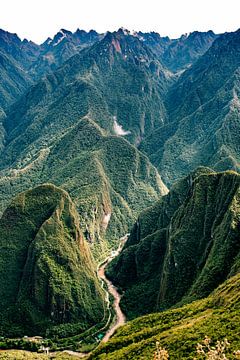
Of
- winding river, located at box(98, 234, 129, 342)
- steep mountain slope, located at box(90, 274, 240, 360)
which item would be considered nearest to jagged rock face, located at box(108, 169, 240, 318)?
winding river, located at box(98, 234, 129, 342)

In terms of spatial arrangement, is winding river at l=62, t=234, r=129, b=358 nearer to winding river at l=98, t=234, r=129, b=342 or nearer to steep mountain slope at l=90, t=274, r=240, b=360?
winding river at l=98, t=234, r=129, b=342

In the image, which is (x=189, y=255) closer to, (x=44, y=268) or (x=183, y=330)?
(x=44, y=268)

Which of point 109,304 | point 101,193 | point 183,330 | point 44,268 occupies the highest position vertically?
point 101,193

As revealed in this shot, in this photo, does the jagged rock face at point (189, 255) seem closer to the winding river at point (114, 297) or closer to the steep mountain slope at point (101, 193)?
the winding river at point (114, 297)

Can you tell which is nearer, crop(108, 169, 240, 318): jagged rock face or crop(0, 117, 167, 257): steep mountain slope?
crop(108, 169, 240, 318): jagged rock face

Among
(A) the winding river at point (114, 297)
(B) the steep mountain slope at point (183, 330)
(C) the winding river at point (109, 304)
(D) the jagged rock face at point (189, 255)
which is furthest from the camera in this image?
(A) the winding river at point (114, 297)

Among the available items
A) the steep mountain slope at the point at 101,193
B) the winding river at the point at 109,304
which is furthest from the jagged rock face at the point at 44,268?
the steep mountain slope at the point at 101,193

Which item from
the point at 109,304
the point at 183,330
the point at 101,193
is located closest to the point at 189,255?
the point at 109,304
